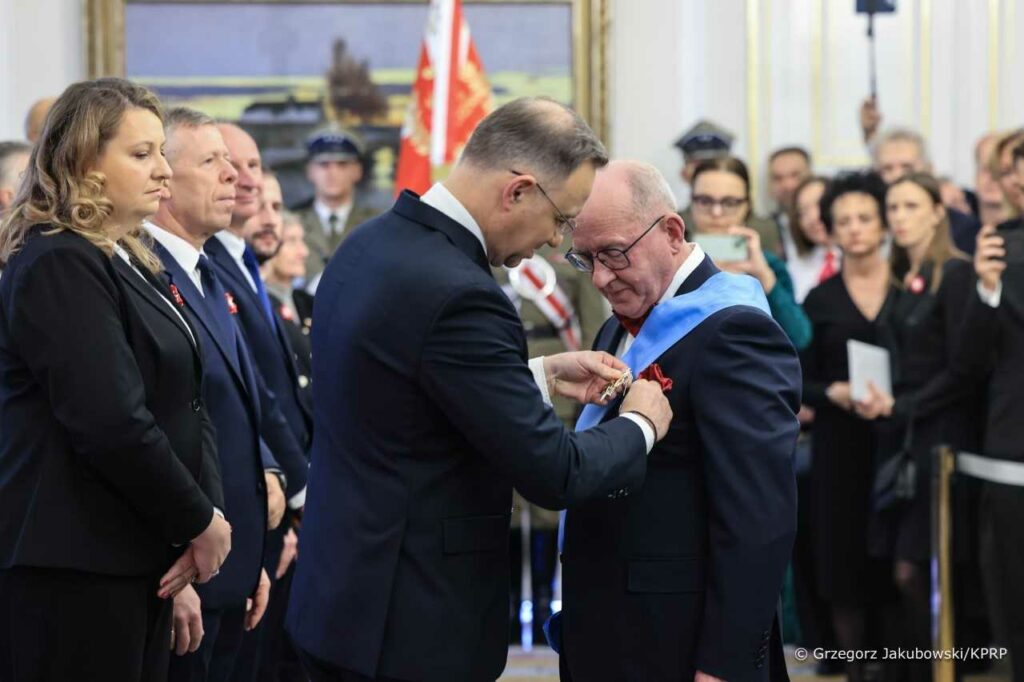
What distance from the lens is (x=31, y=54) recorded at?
8.62 m

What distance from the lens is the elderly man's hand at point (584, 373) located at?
2895mm

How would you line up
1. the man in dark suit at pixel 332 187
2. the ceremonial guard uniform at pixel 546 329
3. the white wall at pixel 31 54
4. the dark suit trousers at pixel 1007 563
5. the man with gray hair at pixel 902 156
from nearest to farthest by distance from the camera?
1. the dark suit trousers at pixel 1007 563
2. the ceremonial guard uniform at pixel 546 329
3. the man with gray hair at pixel 902 156
4. the man in dark suit at pixel 332 187
5. the white wall at pixel 31 54

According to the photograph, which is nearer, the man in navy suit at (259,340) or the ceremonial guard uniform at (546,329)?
the man in navy suit at (259,340)

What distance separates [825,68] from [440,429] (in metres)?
7.28

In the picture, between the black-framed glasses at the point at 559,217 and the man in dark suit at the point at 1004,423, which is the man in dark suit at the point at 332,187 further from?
the black-framed glasses at the point at 559,217

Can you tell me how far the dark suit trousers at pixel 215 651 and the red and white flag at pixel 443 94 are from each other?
11.9 feet

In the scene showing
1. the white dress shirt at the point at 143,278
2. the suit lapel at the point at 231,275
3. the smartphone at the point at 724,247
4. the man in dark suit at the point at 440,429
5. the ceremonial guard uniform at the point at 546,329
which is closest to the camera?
the man in dark suit at the point at 440,429

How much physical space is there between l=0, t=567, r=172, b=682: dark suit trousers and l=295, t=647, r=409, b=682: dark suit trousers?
0.38 m

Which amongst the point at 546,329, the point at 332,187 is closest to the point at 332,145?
the point at 332,187

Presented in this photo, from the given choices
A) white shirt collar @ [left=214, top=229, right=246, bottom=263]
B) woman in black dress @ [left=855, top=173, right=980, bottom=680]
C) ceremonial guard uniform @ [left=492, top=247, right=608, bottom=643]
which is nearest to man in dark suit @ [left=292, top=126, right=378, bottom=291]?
ceremonial guard uniform @ [left=492, top=247, right=608, bottom=643]

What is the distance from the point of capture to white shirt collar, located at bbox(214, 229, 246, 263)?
425 cm

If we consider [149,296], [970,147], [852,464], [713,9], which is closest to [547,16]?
[713,9]

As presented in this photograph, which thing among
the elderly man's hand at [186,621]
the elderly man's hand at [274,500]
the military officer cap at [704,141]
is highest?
the military officer cap at [704,141]

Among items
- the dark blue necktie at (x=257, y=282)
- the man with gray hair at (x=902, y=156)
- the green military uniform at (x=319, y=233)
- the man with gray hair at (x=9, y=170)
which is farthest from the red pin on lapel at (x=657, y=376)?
the green military uniform at (x=319, y=233)
